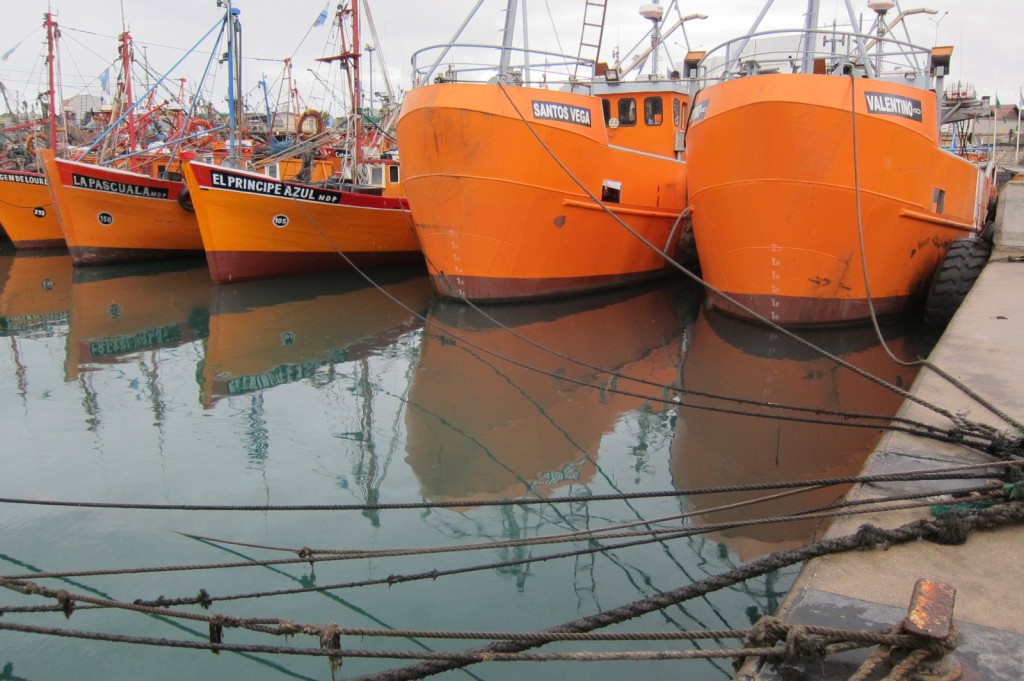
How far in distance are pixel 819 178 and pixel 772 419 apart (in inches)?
120

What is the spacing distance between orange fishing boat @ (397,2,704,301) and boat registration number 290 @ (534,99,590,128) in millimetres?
15

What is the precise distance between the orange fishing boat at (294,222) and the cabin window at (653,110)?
479 centimetres

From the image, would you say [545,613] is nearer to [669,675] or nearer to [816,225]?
[669,675]

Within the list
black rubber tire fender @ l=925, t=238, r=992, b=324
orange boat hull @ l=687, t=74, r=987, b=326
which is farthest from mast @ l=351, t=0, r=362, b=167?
black rubber tire fender @ l=925, t=238, r=992, b=324

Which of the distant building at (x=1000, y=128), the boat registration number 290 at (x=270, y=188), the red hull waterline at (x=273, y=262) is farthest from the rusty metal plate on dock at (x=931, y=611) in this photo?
the distant building at (x=1000, y=128)

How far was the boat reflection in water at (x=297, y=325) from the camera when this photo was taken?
721cm

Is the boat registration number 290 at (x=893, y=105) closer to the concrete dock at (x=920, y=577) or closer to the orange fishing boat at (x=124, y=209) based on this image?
the concrete dock at (x=920, y=577)

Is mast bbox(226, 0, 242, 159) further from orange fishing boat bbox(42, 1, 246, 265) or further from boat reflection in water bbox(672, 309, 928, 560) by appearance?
boat reflection in water bbox(672, 309, 928, 560)

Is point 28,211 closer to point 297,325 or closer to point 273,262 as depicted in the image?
point 273,262

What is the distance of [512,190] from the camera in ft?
30.8

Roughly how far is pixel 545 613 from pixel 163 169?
2166 cm

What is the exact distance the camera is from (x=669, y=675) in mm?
2684

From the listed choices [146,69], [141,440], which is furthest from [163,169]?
[141,440]

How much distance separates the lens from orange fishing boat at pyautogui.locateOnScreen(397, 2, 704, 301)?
923cm
